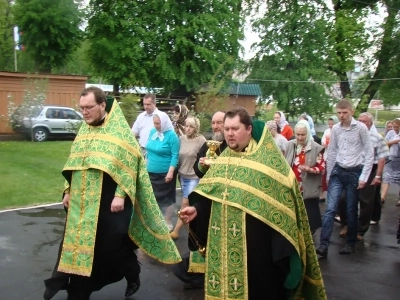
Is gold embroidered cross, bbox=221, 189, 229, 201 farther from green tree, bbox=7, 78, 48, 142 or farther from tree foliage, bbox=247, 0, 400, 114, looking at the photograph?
tree foliage, bbox=247, 0, 400, 114

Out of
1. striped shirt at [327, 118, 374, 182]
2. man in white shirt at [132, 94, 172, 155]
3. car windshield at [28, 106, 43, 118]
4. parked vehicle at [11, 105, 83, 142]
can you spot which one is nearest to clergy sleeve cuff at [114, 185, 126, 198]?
striped shirt at [327, 118, 374, 182]

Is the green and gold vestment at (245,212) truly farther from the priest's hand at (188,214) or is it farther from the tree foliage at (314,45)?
the tree foliage at (314,45)

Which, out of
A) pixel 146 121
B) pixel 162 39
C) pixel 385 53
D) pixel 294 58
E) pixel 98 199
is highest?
pixel 385 53

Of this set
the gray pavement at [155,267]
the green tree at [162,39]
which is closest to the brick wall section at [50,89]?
the green tree at [162,39]

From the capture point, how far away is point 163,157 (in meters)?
7.82

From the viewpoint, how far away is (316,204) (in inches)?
301

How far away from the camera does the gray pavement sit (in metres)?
5.76

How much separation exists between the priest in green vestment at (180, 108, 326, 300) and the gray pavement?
1.72 meters

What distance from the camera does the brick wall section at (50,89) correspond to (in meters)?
26.6

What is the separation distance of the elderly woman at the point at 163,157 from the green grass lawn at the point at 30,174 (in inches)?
142

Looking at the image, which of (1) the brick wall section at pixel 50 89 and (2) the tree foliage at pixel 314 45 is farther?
(2) the tree foliage at pixel 314 45

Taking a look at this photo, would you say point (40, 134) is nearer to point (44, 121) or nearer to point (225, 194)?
point (44, 121)

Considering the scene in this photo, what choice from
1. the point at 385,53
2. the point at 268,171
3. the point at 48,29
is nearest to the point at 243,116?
the point at 268,171

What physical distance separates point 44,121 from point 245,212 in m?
21.2
